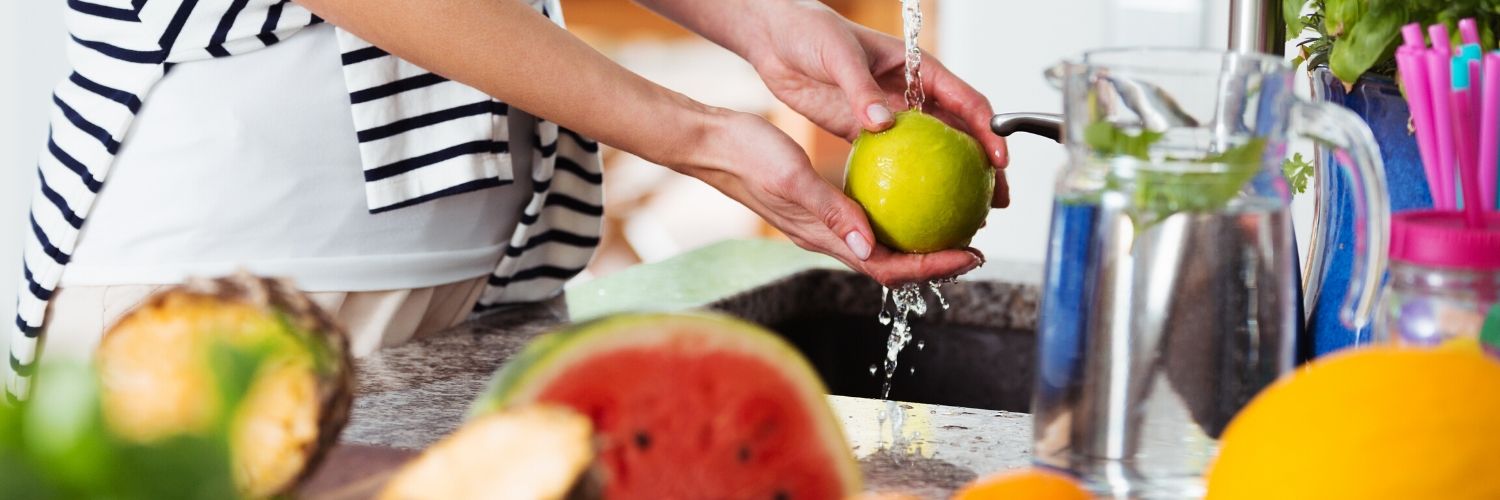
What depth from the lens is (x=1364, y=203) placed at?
2.08 feet

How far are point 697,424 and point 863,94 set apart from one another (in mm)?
721

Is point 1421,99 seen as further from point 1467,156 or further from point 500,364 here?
point 500,364

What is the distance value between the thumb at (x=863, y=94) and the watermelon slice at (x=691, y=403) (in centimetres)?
61

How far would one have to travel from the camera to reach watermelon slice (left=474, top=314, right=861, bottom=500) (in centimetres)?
53

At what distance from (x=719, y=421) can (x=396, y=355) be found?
2.10 feet

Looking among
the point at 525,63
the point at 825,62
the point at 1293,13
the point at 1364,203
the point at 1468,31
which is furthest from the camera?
the point at 825,62

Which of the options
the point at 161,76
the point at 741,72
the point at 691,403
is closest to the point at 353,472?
the point at 691,403

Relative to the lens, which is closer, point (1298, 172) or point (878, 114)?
point (1298, 172)

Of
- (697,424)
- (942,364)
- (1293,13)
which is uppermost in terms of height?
(1293,13)

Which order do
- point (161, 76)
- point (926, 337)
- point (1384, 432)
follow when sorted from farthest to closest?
1. point (926, 337)
2. point (161, 76)
3. point (1384, 432)

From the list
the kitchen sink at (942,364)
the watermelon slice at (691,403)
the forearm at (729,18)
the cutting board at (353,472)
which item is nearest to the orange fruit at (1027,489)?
the watermelon slice at (691,403)

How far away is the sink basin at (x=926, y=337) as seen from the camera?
159 centimetres

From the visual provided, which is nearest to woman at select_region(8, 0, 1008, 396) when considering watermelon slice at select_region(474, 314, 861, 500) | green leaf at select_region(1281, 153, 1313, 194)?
green leaf at select_region(1281, 153, 1313, 194)

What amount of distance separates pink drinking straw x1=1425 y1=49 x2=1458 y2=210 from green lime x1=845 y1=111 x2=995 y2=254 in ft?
1.49
